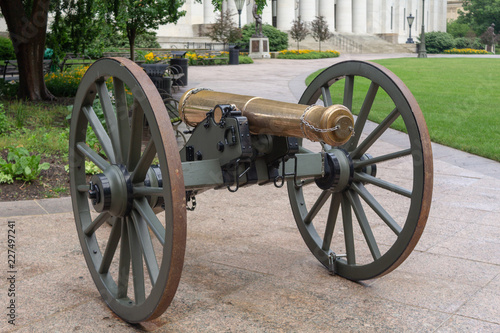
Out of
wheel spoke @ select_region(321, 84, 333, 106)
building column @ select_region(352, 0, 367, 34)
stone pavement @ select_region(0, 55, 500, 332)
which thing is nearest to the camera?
stone pavement @ select_region(0, 55, 500, 332)

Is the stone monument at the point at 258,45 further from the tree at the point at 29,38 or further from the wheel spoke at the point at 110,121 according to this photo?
the wheel spoke at the point at 110,121

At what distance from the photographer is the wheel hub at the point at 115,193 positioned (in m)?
3.45

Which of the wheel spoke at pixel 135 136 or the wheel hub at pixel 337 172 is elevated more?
the wheel spoke at pixel 135 136

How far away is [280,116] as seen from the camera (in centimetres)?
347

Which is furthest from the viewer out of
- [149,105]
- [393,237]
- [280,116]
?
[393,237]

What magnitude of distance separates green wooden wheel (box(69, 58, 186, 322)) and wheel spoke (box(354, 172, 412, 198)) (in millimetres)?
1286

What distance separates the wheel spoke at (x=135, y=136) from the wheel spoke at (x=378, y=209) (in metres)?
1.45

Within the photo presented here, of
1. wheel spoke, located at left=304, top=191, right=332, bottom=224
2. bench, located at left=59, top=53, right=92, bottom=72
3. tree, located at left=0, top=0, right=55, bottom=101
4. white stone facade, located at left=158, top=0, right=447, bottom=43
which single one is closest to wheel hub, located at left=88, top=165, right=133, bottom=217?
wheel spoke, located at left=304, top=191, right=332, bottom=224

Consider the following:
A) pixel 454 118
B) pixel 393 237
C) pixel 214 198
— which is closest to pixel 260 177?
pixel 393 237

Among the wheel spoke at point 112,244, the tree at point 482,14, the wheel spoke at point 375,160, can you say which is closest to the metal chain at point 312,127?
the wheel spoke at point 375,160

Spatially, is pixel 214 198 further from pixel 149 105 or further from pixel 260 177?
pixel 149 105

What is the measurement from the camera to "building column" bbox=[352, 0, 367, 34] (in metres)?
65.9

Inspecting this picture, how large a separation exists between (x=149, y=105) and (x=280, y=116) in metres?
0.77

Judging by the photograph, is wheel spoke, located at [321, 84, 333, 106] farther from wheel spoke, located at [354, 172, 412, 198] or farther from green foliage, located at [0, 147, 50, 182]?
green foliage, located at [0, 147, 50, 182]
